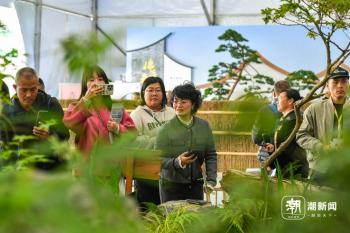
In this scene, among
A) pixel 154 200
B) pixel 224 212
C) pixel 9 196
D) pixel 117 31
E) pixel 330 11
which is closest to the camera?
pixel 9 196

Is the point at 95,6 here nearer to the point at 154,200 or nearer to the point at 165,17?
the point at 165,17

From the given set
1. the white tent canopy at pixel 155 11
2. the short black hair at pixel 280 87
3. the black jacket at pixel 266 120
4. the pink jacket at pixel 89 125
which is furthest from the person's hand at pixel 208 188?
the white tent canopy at pixel 155 11

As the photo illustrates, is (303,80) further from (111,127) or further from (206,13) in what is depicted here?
(206,13)

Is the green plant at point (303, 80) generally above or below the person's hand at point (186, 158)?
above

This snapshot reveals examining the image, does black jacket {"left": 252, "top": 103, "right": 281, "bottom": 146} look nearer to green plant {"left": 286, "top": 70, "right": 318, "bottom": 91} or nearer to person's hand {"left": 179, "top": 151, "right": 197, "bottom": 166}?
person's hand {"left": 179, "top": 151, "right": 197, "bottom": 166}

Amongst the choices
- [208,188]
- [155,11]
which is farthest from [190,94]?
[155,11]

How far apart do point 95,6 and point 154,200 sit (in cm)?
1346

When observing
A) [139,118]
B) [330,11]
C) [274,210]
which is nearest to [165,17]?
[139,118]

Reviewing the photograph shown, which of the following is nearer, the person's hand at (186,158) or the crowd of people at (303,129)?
the crowd of people at (303,129)

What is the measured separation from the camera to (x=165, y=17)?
643 inches

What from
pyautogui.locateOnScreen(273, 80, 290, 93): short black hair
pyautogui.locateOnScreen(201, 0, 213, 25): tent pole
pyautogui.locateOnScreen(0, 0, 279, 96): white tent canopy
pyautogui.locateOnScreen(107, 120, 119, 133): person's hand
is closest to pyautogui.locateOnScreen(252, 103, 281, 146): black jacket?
pyautogui.locateOnScreen(107, 120, 119, 133): person's hand

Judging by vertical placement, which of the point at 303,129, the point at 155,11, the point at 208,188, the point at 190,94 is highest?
the point at 155,11

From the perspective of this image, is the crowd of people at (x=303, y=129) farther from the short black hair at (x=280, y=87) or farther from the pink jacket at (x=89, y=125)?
the pink jacket at (x=89, y=125)

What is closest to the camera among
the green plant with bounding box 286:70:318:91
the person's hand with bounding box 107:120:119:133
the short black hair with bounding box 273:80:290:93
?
the person's hand with bounding box 107:120:119:133
